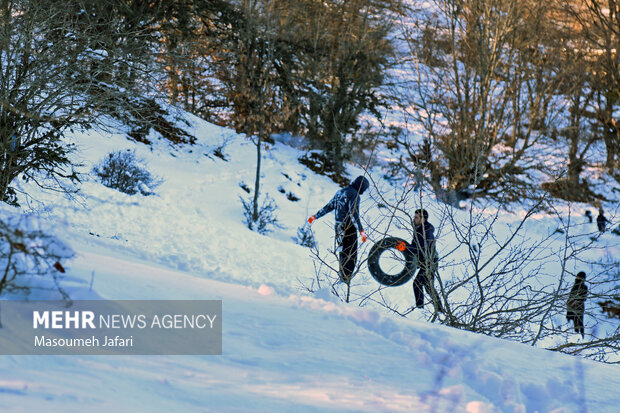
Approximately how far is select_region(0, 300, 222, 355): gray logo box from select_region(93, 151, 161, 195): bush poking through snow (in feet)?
29.6

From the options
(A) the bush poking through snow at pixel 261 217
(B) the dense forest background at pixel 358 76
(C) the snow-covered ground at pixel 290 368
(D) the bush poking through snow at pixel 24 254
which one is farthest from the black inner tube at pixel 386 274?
(B) the dense forest background at pixel 358 76

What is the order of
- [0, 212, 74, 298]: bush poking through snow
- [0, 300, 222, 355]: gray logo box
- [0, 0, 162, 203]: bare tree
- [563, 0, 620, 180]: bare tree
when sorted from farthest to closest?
[563, 0, 620, 180]: bare tree < [0, 0, 162, 203]: bare tree < [0, 212, 74, 298]: bush poking through snow < [0, 300, 222, 355]: gray logo box

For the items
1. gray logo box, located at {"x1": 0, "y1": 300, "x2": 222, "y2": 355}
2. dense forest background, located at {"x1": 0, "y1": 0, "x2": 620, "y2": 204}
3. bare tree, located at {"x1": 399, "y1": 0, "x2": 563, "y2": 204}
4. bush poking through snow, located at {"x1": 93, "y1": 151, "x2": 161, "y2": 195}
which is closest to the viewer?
gray logo box, located at {"x1": 0, "y1": 300, "x2": 222, "y2": 355}

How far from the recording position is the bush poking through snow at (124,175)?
1088 centimetres

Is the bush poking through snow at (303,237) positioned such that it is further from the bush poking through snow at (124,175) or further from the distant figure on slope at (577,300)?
the distant figure on slope at (577,300)

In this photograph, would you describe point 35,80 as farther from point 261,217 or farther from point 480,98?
point 480,98

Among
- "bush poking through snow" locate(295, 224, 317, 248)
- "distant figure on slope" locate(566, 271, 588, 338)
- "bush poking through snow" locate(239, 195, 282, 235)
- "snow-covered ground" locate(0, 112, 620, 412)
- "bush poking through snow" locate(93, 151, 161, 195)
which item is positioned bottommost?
"snow-covered ground" locate(0, 112, 620, 412)

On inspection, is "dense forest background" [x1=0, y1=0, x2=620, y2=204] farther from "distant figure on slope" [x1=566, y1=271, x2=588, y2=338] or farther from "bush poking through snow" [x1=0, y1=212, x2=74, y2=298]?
"bush poking through snow" [x1=0, y1=212, x2=74, y2=298]

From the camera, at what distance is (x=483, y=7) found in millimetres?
17422

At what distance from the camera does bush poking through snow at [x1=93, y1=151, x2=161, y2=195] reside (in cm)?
1088

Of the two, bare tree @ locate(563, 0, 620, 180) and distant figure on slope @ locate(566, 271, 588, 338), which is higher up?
bare tree @ locate(563, 0, 620, 180)

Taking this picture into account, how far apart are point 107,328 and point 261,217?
32.6 ft

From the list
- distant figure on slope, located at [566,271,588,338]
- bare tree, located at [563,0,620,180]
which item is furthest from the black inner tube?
bare tree, located at [563,0,620,180]

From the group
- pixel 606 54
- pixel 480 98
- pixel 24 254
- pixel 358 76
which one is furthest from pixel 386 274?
pixel 606 54
